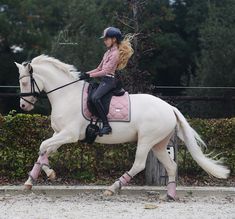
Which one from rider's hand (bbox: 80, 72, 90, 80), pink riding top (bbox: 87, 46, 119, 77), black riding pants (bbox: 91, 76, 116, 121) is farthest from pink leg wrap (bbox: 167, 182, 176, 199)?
rider's hand (bbox: 80, 72, 90, 80)

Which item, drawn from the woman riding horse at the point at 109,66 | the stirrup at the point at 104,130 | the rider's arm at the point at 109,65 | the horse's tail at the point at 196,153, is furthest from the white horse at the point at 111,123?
the rider's arm at the point at 109,65

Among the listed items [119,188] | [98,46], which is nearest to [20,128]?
[119,188]

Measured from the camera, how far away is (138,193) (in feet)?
26.5

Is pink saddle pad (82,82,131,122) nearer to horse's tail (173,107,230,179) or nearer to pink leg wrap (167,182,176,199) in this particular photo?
horse's tail (173,107,230,179)

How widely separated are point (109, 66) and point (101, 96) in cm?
48

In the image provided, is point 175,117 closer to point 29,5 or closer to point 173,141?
point 173,141

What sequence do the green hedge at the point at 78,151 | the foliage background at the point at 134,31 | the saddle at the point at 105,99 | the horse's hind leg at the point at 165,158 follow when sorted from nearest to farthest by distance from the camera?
1. the saddle at the point at 105,99
2. the horse's hind leg at the point at 165,158
3. the green hedge at the point at 78,151
4. the foliage background at the point at 134,31

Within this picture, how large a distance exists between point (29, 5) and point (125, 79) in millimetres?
23390

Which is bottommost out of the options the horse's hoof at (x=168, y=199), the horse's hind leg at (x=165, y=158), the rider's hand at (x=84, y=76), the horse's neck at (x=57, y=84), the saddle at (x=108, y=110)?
the horse's hoof at (x=168, y=199)

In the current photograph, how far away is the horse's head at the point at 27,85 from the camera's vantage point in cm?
771

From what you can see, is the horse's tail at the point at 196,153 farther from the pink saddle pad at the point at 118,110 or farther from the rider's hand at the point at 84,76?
the rider's hand at the point at 84,76

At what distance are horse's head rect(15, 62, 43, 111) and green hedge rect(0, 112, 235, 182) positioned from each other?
98cm

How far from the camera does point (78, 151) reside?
8836 mm

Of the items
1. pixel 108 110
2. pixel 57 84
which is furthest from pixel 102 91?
pixel 57 84
